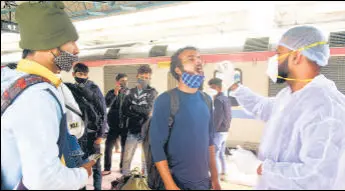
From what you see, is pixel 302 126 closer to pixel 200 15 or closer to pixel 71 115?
pixel 71 115

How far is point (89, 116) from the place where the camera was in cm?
318

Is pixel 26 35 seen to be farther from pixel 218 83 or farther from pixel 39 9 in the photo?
pixel 218 83

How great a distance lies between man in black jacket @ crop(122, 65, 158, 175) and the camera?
3.63 m

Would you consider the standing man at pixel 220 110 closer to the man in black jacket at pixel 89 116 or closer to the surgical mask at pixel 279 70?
the man in black jacket at pixel 89 116

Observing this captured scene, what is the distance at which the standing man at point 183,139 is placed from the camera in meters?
2.05

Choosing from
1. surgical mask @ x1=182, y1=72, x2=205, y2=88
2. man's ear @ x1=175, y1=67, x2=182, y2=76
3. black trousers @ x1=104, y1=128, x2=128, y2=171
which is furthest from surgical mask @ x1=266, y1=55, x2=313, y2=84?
black trousers @ x1=104, y1=128, x2=128, y2=171

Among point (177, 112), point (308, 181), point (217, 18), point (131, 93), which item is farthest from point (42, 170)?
point (217, 18)

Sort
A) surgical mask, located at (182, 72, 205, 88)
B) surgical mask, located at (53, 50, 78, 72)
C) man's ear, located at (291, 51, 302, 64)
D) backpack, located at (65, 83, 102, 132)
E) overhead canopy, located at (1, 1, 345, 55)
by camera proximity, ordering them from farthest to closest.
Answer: backpack, located at (65, 83, 102, 132), overhead canopy, located at (1, 1, 345, 55), surgical mask, located at (182, 72, 205, 88), man's ear, located at (291, 51, 302, 64), surgical mask, located at (53, 50, 78, 72)

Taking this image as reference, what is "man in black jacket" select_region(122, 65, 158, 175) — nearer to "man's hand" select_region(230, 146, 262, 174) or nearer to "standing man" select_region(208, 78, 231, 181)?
"standing man" select_region(208, 78, 231, 181)

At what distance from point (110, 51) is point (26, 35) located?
408 cm

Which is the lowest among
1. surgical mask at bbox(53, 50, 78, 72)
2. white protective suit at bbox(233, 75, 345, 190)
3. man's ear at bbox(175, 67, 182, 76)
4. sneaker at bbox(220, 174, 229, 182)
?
sneaker at bbox(220, 174, 229, 182)

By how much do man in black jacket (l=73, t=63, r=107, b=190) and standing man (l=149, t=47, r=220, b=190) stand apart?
4.01ft

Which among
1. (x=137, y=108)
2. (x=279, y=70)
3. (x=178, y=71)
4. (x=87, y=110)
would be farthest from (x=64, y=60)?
(x=137, y=108)

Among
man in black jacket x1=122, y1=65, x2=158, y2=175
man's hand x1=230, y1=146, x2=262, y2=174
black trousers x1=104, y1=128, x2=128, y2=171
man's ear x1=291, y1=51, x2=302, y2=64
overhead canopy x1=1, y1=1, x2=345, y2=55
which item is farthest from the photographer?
black trousers x1=104, y1=128, x2=128, y2=171
